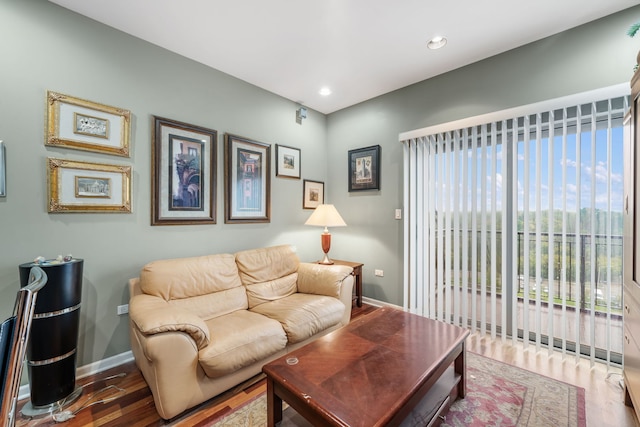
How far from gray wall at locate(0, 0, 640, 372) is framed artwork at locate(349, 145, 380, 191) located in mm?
104

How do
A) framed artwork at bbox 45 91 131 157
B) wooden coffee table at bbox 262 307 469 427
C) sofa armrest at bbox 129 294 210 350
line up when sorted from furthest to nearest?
framed artwork at bbox 45 91 131 157 → sofa armrest at bbox 129 294 210 350 → wooden coffee table at bbox 262 307 469 427

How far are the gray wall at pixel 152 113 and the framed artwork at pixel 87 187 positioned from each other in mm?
60

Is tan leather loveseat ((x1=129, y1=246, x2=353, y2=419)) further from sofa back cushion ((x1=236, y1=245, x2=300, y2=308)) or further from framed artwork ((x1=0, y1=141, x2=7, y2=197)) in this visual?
framed artwork ((x1=0, y1=141, x2=7, y2=197))

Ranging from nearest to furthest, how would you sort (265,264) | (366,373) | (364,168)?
(366,373)
(265,264)
(364,168)

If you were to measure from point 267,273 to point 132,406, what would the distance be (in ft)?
4.73

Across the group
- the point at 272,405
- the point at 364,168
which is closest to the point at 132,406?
the point at 272,405

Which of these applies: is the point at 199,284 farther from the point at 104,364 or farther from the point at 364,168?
the point at 364,168

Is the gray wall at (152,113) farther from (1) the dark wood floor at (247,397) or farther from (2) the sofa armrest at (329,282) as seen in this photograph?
(2) the sofa armrest at (329,282)

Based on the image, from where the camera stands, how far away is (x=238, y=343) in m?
1.85

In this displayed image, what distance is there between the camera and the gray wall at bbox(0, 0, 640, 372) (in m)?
1.90

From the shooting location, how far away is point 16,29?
1.88 meters

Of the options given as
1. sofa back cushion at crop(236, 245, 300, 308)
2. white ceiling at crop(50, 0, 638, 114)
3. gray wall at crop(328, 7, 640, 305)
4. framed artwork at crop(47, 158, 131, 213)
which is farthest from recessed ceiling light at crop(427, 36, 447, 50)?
framed artwork at crop(47, 158, 131, 213)

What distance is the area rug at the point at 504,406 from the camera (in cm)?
162

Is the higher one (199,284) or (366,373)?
(199,284)
